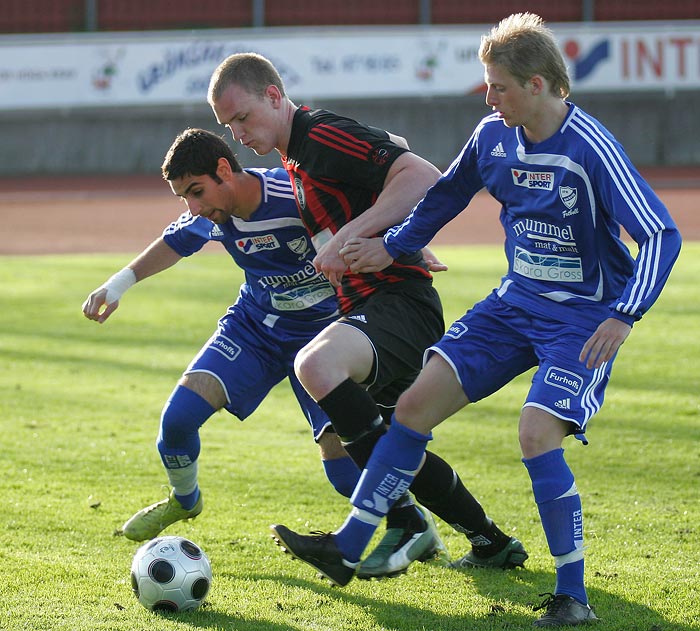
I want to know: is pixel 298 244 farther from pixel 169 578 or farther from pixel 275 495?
pixel 169 578

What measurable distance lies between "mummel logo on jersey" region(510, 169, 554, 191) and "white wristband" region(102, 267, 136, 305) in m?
1.81

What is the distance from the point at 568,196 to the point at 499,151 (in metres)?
0.33

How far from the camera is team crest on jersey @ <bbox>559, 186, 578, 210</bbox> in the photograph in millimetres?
3609

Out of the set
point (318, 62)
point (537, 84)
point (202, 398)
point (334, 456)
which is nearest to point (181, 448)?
point (202, 398)

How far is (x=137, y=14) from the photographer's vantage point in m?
30.3

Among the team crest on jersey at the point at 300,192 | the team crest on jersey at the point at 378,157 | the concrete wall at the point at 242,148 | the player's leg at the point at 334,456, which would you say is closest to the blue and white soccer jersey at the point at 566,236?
the team crest on jersey at the point at 378,157

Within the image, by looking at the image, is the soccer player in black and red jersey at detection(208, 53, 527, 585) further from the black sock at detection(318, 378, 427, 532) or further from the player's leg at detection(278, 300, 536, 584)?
the player's leg at detection(278, 300, 536, 584)

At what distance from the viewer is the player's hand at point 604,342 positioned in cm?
341

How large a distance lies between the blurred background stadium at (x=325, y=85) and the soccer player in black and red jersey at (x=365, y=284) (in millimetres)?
21819

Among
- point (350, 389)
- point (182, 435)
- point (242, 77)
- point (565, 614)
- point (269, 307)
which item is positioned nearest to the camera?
point (565, 614)

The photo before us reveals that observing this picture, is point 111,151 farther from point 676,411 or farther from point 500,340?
point 500,340

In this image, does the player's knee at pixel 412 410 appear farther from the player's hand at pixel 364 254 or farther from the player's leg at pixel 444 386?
the player's hand at pixel 364 254

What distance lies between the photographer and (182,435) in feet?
14.3

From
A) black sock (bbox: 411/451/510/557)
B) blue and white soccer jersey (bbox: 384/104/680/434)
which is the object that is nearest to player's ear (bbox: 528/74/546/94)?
blue and white soccer jersey (bbox: 384/104/680/434)
